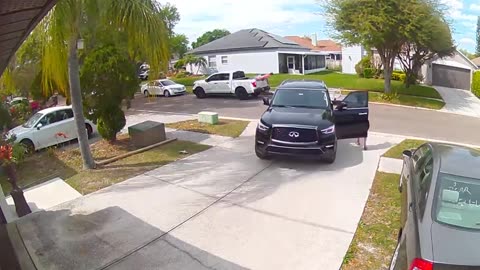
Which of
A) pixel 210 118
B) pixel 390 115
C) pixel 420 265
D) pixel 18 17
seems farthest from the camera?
pixel 390 115

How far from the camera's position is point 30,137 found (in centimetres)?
1123

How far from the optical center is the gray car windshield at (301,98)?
8.68 metres

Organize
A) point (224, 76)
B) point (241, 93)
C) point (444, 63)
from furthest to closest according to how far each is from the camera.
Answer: point (444, 63) < point (224, 76) < point (241, 93)

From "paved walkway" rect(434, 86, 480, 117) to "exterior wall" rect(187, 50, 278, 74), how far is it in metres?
14.7

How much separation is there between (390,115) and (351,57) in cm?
2341

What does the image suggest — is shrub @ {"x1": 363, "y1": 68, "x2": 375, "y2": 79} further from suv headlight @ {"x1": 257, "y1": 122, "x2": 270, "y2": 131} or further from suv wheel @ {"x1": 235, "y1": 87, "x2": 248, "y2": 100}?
suv headlight @ {"x1": 257, "y1": 122, "x2": 270, "y2": 131}

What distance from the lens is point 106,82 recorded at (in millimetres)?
9781

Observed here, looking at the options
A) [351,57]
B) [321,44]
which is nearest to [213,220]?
[351,57]

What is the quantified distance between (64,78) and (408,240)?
833cm

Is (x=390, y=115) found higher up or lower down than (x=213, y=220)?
lower down

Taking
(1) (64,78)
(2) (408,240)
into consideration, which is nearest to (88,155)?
(1) (64,78)

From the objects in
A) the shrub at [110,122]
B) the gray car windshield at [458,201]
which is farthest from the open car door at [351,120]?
the shrub at [110,122]

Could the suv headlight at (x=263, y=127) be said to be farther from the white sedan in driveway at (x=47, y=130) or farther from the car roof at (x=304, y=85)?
the white sedan in driveway at (x=47, y=130)

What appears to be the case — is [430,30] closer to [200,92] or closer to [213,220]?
[200,92]
